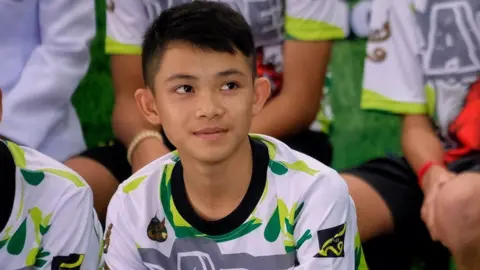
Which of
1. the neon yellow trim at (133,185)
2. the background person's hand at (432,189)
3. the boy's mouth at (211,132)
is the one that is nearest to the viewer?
the boy's mouth at (211,132)

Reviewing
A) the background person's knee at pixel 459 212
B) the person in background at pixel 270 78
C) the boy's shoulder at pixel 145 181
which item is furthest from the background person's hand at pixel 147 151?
the background person's knee at pixel 459 212

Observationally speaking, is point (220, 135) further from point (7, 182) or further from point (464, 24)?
point (464, 24)

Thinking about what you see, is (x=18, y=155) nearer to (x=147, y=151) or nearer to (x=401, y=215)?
(x=147, y=151)

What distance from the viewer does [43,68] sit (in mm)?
1359

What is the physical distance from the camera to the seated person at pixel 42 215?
3.20ft

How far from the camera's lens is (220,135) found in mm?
939

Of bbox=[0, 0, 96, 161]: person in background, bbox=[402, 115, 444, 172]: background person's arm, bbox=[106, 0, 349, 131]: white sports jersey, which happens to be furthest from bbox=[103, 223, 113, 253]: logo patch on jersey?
bbox=[402, 115, 444, 172]: background person's arm

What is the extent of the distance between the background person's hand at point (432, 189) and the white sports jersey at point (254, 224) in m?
0.18

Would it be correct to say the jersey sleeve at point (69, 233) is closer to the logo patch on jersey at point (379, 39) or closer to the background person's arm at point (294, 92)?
the background person's arm at point (294, 92)

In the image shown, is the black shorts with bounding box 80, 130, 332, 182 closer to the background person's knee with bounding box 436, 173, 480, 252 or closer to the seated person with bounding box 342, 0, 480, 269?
the seated person with bounding box 342, 0, 480, 269

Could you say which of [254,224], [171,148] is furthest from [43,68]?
[254,224]

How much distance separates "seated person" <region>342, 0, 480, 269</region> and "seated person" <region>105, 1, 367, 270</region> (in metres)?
0.23

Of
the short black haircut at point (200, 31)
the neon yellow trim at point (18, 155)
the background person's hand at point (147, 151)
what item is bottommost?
the background person's hand at point (147, 151)

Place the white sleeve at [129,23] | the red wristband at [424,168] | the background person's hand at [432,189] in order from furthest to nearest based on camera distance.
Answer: the white sleeve at [129,23], the red wristband at [424,168], the background person's hand at [432,189]
